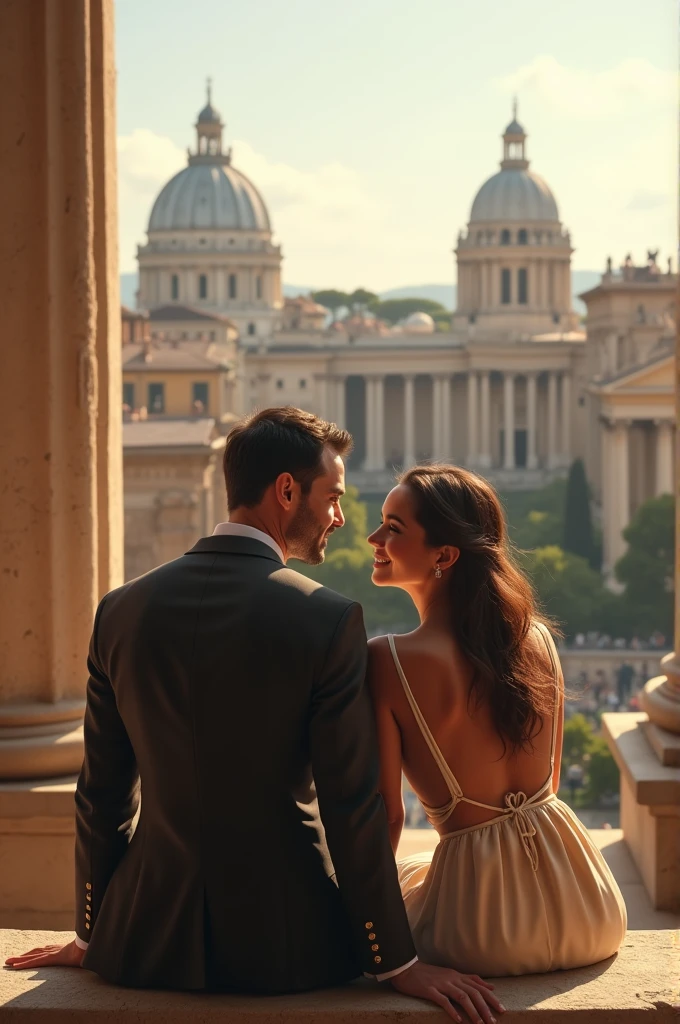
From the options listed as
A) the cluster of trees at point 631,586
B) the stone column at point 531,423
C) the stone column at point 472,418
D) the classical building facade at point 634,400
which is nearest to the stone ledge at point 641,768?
the cluster of trees at point 631,586

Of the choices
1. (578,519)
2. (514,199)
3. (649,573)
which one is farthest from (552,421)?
(649,573)

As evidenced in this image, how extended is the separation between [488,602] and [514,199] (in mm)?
110479

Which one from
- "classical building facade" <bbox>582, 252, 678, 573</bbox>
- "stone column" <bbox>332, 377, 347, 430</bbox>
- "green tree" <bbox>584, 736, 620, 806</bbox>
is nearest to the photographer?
"green tree" <bbox>584, 736, 620, 806</bbox>

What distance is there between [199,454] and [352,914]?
30094 mm

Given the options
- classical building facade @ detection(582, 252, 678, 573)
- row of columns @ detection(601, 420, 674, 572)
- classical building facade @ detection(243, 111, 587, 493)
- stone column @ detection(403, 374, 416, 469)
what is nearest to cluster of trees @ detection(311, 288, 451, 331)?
classical building facade @ detection(243, 111, 587, 493)

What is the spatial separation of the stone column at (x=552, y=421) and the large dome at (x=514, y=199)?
53.3 ft

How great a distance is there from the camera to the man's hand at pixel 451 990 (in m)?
3.71

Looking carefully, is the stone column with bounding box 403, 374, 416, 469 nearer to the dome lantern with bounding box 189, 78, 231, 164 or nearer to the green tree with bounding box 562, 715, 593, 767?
the dome lantern with bounding box 189, 78, 231, 164

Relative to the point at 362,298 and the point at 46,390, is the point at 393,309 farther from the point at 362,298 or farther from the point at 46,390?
the point at 46,390

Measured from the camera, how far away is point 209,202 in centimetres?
12281

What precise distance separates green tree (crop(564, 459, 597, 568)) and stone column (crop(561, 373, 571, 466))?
134 feet

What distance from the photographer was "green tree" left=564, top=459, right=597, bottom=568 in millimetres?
57156

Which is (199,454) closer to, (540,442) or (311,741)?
(311,741)

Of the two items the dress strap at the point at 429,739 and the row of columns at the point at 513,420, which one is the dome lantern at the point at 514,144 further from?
the dress strap at the point at 429,739
